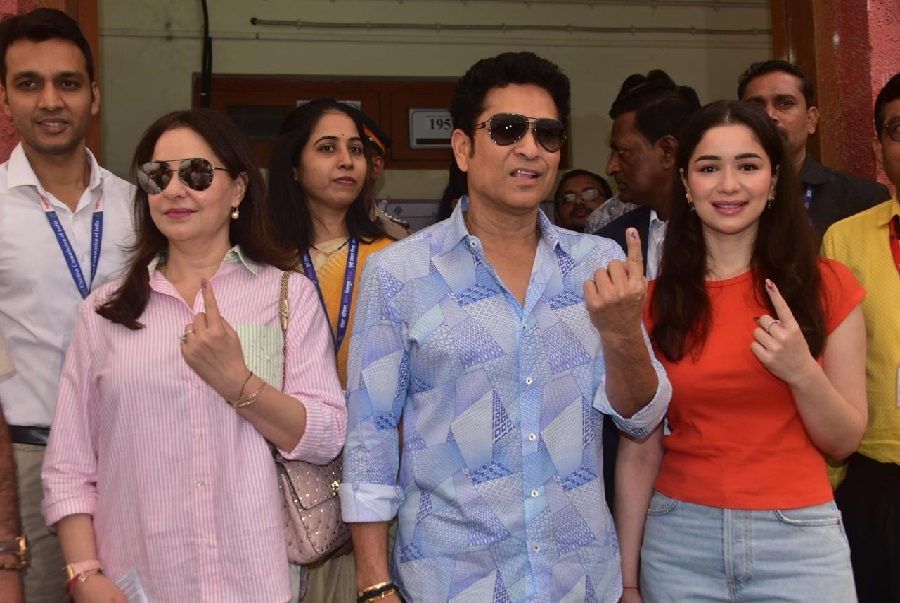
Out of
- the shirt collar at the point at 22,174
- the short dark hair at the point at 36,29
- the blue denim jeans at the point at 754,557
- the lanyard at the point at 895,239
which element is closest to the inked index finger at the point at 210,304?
the shirt collar at the point at 22,174

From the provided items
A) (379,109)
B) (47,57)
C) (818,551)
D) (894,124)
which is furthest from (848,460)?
(379,109)

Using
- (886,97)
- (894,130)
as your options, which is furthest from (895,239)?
(886,97)

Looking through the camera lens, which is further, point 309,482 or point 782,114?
point 782,114

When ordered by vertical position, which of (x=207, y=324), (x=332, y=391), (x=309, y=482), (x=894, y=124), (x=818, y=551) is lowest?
(x=818, y=551)

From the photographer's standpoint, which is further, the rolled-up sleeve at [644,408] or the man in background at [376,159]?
the man in background at [376,159]

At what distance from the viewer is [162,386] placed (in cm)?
241

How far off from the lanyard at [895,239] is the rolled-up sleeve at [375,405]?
5.04ft

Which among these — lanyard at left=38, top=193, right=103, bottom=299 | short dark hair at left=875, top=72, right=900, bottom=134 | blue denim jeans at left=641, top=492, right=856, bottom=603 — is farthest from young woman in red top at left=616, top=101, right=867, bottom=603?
lanyard at left=38, top=193, right=103, bottom=299

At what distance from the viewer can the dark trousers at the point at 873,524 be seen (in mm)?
2775

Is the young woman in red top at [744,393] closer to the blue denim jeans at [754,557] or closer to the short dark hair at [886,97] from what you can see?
the blue denim jeans at [754,557]

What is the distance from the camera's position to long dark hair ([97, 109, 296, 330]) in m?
2.67

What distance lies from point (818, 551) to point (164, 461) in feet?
5.31

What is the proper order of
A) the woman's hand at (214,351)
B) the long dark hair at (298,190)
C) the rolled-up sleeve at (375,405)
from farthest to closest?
the long dark hair at (298,190) → the rolled-up sleeve at (375,405) → the woman's hand at (214,351)

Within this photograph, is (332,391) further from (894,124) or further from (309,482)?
(894,124)
